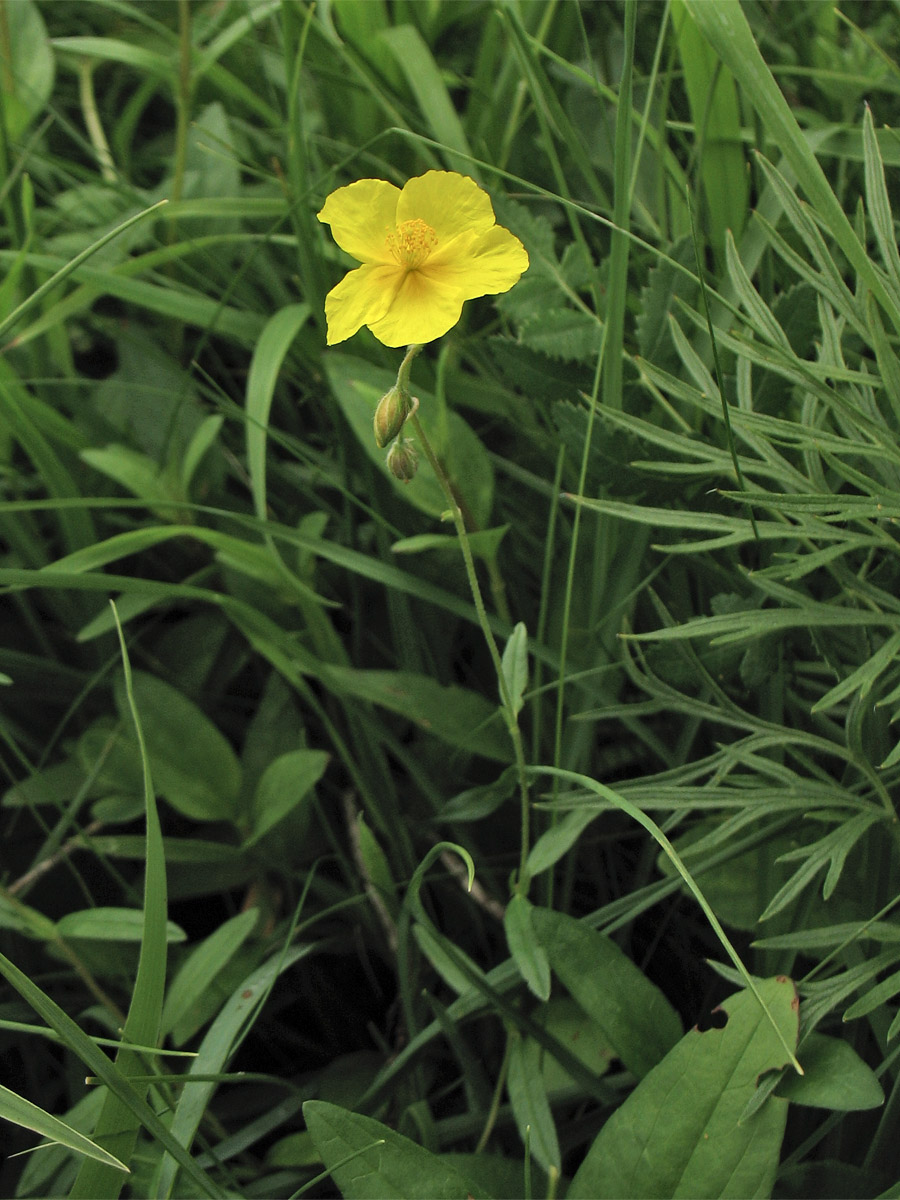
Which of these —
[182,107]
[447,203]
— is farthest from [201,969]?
[182,107]

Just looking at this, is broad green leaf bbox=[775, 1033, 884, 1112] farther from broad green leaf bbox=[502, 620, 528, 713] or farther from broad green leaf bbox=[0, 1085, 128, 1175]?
broad green leaf bbox=[0, 1085, 128, 1175]

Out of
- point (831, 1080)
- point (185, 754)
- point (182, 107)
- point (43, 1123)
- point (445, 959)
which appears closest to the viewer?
point (43, 1123)

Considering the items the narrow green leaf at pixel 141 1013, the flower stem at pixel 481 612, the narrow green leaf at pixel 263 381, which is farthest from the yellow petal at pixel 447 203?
the narrow green leaf at pixel 141 1013

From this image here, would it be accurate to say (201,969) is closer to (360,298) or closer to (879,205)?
(360,298)

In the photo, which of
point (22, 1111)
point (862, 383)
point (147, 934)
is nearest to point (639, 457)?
point (862, 383)

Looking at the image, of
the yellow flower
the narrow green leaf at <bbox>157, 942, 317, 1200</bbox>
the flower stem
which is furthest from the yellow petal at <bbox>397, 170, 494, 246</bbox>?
the narrow green leaf at <bbox>157, 942, 317, 1200</bbox>

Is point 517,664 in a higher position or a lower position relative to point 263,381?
lower
